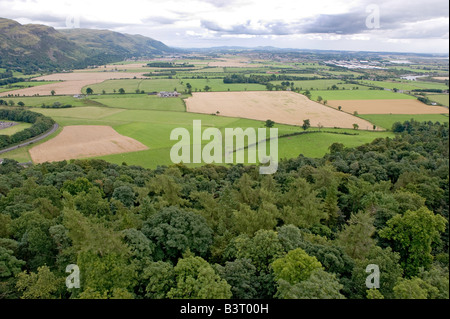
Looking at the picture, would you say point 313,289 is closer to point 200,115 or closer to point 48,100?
point 200,115

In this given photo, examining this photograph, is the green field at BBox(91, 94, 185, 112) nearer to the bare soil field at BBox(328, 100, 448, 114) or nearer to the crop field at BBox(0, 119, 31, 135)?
the crop field at BBox(0, 119, 31, 135)

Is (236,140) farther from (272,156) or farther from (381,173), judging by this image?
(381,173)

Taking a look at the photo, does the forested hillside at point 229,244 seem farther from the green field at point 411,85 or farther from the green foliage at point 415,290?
the green field at point 411,85

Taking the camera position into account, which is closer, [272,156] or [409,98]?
[272,156]

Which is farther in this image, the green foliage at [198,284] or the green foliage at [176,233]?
the green foliage at [176,233]

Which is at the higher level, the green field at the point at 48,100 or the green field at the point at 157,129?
the green field at the point at 48,100

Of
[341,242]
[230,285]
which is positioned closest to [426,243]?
[341,242]

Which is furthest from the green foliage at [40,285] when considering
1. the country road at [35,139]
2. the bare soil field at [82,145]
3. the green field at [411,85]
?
the green field at [411,85]
